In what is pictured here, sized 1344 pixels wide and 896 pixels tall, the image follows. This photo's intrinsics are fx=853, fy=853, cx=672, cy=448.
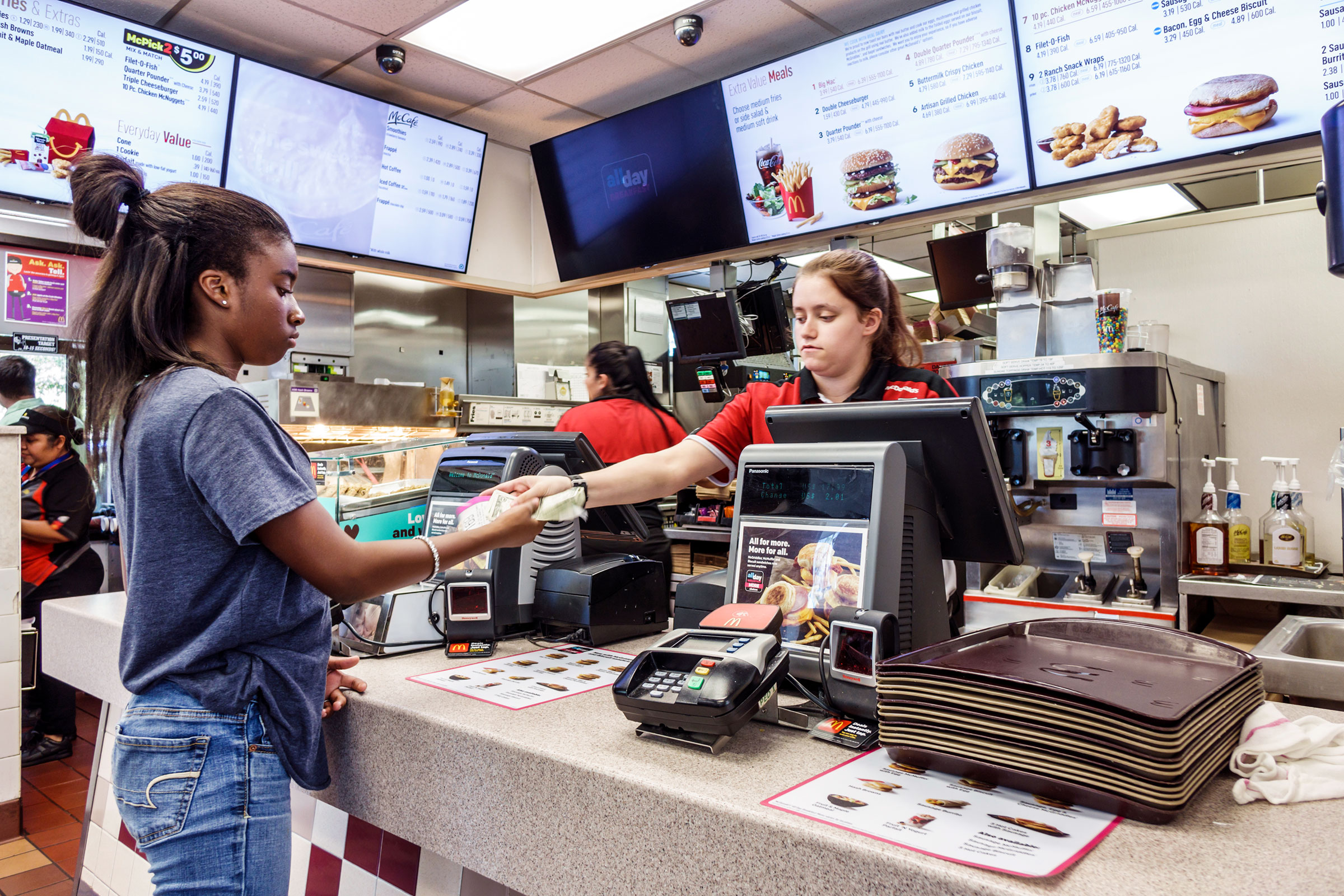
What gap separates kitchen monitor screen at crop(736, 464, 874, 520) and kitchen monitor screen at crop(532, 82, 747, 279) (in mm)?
3237

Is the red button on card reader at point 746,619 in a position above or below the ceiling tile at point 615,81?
below

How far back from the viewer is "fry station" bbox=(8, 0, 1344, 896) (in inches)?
38.1

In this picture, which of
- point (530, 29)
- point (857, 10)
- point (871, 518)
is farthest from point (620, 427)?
point (871, 518)

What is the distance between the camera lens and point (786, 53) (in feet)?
14.7

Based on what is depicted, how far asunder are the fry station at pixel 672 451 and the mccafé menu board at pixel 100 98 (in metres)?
0.02

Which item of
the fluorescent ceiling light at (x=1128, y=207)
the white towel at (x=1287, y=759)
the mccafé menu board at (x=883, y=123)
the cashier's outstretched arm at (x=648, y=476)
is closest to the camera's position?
the white towel at (x=1287, y=759)

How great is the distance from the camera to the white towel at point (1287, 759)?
893 mm

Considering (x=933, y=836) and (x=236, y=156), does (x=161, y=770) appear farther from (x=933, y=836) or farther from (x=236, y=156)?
(x=236, y=156)

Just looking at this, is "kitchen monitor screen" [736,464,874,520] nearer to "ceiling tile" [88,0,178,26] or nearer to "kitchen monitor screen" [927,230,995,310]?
"kitchen monitor screen" [927,230,995,310]

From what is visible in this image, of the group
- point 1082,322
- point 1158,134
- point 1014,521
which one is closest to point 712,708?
point 1014,521

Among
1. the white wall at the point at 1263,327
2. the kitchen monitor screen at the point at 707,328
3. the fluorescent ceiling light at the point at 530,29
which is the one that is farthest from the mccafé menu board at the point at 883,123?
the white wall at the point at 1263,327

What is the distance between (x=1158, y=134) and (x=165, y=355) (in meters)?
3.33

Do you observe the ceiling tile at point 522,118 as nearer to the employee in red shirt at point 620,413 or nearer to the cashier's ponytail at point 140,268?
the employee in red shirt at point 620,413

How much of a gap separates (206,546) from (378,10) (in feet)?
11.9
